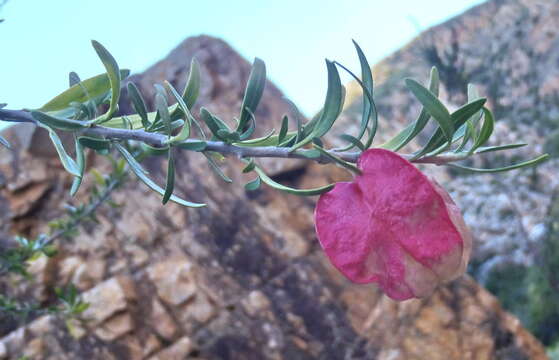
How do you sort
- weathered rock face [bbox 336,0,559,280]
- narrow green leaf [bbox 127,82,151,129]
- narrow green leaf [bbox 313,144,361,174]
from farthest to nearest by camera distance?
weathered rock face [bbox 336,0,559,280], narrow green leaf [bbox 127,82,151,129], narrow green leaf [bbox 313,144,361,174]

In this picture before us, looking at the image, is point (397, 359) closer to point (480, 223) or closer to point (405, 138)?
point (405, 138)

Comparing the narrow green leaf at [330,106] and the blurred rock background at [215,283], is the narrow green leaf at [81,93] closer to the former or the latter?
the narrow green leaf at [330,106]

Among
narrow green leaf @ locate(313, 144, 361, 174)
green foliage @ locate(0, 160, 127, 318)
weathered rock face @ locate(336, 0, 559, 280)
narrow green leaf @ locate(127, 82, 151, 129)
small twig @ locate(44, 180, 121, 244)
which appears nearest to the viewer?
narrow green leaf @ locate(313, 144, 361, 174)

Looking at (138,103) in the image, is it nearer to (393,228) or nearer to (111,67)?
(111,67)

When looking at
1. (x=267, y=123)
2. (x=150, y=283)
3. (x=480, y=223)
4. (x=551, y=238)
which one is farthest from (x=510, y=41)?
(x=150, y=283)

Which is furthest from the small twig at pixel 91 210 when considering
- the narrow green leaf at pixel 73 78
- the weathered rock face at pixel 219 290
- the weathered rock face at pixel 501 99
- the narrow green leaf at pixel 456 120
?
the weathered rock face at pixel 501 99

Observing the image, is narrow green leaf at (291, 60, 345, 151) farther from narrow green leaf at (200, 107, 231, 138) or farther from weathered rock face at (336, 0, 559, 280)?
weathered rock face at (336, 0, 559, 280)

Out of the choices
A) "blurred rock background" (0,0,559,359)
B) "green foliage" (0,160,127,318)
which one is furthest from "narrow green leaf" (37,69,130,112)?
"blurred rock background" (0,0,559,359)

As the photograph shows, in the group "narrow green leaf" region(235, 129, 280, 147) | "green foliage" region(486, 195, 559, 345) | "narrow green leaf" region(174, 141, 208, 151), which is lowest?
"green foliage" region(486, 195, 559, 345)
